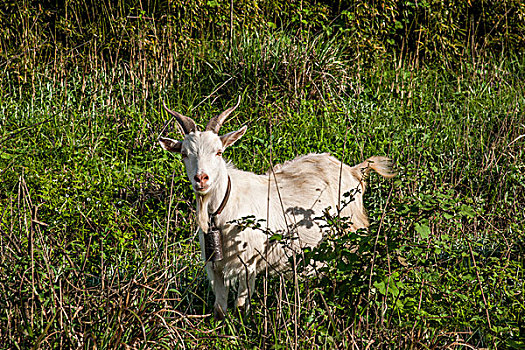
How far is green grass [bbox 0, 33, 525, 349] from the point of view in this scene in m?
3.37

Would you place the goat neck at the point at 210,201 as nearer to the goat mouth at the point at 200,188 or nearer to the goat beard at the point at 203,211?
the goat beard at the point at 203,211

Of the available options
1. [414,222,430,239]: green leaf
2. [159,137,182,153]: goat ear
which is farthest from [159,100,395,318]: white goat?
[414,222,430,239]: green leaf

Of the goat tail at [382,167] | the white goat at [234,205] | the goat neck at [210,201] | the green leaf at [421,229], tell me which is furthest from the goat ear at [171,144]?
the green leaf at [421,229]

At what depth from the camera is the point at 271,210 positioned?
475 cm

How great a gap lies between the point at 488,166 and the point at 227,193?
280cm

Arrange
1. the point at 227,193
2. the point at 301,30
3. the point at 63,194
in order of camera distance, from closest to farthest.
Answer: the point at 227,193 → the point at 63,194 → the point at 301,30

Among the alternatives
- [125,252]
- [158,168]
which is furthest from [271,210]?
[158,168]

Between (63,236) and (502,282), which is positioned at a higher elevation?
(502,282)

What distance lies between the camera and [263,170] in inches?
230

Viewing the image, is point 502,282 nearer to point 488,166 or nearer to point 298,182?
point 298,182

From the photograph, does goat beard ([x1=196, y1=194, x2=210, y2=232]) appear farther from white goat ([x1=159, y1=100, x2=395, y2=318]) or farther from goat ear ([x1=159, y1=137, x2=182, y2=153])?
goat ear ([x1=159, y1=137, x2=182, y2=153])

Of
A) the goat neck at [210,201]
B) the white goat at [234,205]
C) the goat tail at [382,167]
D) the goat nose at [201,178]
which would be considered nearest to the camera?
the goat nose at [201,178]

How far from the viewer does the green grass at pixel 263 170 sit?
337 cm

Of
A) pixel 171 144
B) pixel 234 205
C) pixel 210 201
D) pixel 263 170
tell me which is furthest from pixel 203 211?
pixel 263 170
